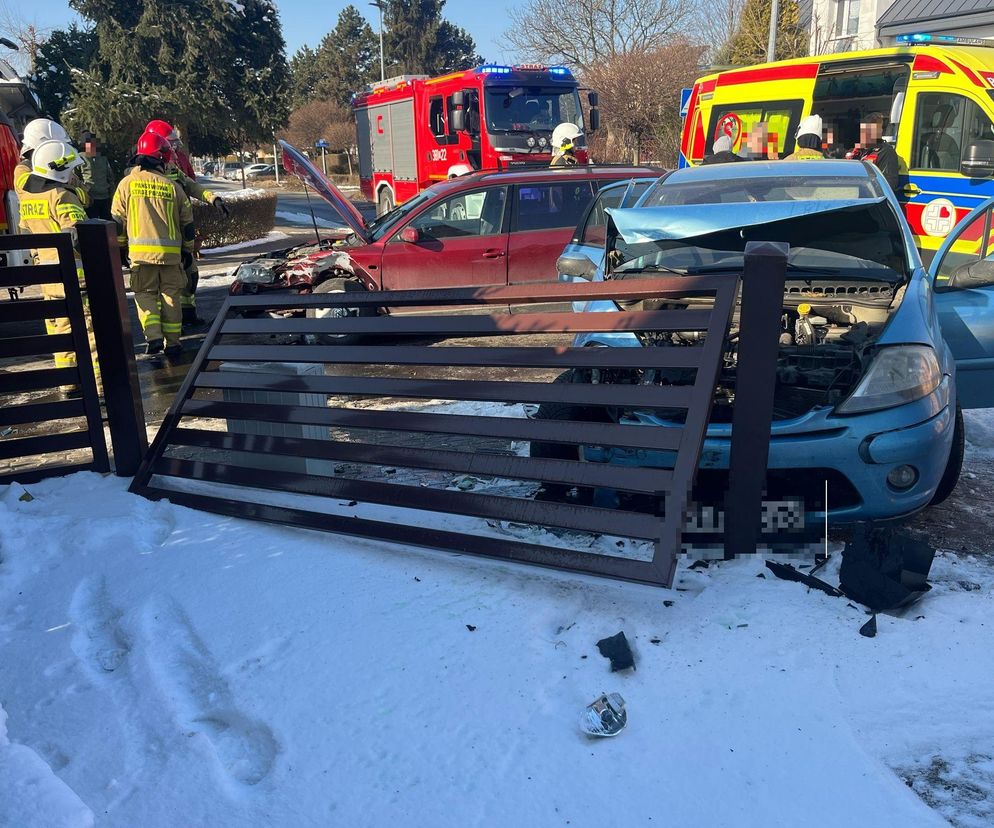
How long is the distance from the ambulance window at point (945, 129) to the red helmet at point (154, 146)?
7.61 meters

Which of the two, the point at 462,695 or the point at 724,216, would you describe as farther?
the point at 724,216

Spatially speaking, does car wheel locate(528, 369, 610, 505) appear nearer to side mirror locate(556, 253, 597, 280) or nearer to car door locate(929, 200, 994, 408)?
side mirror locate(556, 253, 597, 280)

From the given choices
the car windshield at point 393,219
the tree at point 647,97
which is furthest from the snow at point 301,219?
the car windshield at point 393,219

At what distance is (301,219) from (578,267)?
21.5 metres

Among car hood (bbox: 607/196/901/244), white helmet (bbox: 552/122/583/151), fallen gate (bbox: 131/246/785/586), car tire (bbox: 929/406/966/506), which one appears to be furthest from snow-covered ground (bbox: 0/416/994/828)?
white helmet (bbox: 552/122/583/151)

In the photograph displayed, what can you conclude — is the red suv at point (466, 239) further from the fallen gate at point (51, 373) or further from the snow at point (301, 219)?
the snow at point (301, 219)

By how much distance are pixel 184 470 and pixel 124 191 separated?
14.4 ft

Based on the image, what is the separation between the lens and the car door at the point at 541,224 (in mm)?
8469

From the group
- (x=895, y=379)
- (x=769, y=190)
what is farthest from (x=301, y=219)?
(x=895, y=379)

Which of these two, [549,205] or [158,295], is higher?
[549,205]

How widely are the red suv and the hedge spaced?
9.92m

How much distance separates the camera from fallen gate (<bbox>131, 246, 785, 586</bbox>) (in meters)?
3.19

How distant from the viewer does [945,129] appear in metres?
8.47

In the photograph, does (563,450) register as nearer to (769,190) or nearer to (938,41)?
(769,190)
